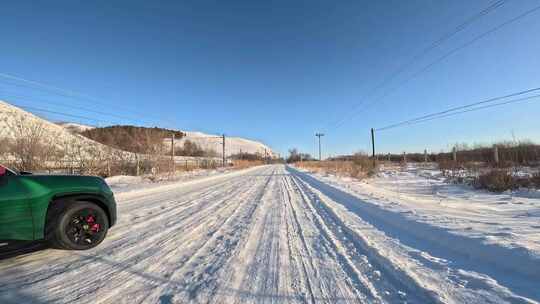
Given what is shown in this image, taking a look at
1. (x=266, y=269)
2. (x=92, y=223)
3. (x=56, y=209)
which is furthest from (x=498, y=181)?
(x=56, y=209)

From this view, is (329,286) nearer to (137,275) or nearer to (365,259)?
(365,259)

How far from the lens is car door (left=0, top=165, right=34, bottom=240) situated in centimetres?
309

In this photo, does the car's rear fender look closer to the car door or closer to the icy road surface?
the car door

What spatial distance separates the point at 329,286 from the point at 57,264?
363cm

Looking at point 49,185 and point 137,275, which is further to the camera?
point 49,185

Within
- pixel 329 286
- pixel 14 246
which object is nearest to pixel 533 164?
pixel 329 286

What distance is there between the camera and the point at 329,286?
2.83m

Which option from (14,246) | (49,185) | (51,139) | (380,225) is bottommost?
(380,225)

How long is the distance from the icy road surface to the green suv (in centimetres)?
29

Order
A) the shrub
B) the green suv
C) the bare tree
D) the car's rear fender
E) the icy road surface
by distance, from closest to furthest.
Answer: the icy road surface, the green suv, the car's rear fender, the shrub, the bare tree

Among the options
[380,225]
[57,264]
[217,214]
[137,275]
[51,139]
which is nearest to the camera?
[137,275]

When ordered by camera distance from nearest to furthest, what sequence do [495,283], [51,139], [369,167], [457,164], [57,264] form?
[495,283]
[57,264]
[51,139]
[457,164]
[369,167]

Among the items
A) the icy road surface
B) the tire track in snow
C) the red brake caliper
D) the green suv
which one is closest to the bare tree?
the icy road surface

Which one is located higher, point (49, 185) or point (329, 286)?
point (49, 185)
